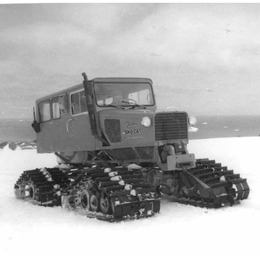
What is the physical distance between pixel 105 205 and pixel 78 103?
2.81 meters

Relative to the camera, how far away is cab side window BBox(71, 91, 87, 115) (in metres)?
9.96

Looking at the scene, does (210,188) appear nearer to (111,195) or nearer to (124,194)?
(124,194)

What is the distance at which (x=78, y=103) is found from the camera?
10.2 metres

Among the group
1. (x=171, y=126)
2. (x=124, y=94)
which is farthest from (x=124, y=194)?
(x=124, y=94)

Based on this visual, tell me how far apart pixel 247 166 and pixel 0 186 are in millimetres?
8627

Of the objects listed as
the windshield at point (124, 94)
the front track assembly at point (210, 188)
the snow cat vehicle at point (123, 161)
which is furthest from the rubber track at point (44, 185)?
the front track assembly at point (210, 188)

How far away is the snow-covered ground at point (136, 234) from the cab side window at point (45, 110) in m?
2.43

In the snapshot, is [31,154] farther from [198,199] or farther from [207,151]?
[198,199]

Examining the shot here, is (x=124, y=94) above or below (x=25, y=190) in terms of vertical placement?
above

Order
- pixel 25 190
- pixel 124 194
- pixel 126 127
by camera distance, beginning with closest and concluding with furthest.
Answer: pixel 124 194 < pixel 126 127 < pixel 25 190

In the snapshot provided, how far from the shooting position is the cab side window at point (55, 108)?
437 inches

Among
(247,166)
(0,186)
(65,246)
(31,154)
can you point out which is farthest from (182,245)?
(31,154)

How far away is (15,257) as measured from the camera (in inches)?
236

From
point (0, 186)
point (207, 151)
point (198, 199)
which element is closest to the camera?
point (198, 199)
